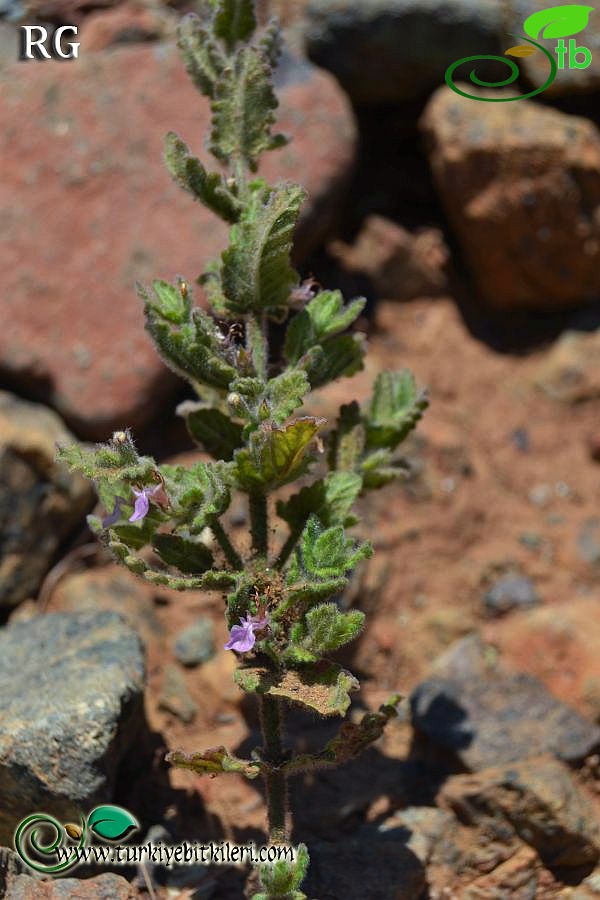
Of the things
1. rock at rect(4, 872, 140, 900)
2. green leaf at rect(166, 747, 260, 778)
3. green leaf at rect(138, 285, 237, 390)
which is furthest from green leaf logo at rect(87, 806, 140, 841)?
green leaf at rect(138, 285, 237, 390)

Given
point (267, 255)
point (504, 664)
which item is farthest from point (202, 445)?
point (504, 664)

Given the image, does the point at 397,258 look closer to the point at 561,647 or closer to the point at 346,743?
the point at 561,647

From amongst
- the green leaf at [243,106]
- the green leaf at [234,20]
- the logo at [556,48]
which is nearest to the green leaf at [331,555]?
the green leaf at [243,106]

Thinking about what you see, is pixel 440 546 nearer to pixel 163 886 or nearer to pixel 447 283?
pixel 447 283

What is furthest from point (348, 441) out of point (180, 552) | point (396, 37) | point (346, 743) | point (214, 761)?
point (396, 37)

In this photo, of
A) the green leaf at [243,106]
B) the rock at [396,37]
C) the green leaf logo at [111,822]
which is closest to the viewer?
the green leaf at [243,106]

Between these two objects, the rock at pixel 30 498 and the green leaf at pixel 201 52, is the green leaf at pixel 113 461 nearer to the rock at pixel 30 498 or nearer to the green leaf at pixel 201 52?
the green leaf at pixel 201 52

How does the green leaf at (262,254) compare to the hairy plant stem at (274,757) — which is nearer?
the green leaf at (262,254)
